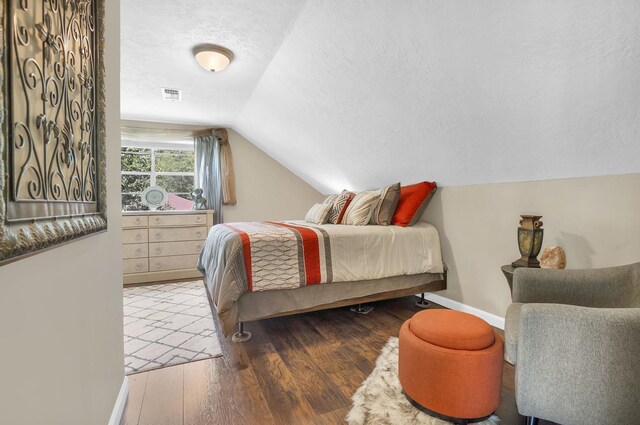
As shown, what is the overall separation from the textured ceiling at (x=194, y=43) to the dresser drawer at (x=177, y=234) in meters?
1.58

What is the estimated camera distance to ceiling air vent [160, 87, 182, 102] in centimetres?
329

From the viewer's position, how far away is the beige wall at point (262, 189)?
15.9ft

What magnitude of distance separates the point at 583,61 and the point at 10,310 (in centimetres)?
224

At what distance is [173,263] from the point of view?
Result: 4.06 meters

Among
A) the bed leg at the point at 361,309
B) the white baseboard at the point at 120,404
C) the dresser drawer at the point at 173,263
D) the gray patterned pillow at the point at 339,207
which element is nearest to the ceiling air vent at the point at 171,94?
the dresser drawer at the point at 173,263

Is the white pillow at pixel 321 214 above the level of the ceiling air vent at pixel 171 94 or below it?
below

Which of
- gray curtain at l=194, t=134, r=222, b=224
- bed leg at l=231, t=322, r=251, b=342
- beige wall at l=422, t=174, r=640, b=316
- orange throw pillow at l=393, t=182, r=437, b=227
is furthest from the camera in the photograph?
gray curtain at l=194, t=134, r=222, b=224

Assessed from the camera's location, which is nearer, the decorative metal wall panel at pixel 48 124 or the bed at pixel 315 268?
the decorative metal wall panel at pixel 48 124

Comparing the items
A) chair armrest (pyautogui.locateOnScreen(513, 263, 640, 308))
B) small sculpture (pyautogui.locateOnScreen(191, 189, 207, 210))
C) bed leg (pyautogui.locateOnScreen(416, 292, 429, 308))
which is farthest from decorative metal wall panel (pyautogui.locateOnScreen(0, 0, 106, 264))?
small sculpture (pyautogui.locateOnScreen(191, 189, 207, 210))

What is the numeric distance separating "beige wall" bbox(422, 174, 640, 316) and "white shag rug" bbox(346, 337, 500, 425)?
1.25 m

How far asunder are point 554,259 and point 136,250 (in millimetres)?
4268

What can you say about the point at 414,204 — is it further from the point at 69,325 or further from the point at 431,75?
the point at 69,325

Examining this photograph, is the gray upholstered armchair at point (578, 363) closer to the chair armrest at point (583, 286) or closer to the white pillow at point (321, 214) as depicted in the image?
the chair armrest at point (583, 286)

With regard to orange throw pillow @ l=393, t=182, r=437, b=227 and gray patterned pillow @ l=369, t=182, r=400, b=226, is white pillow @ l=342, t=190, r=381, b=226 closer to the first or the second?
gray patterned pillow @ l=369, t=182, r=400, b=226
